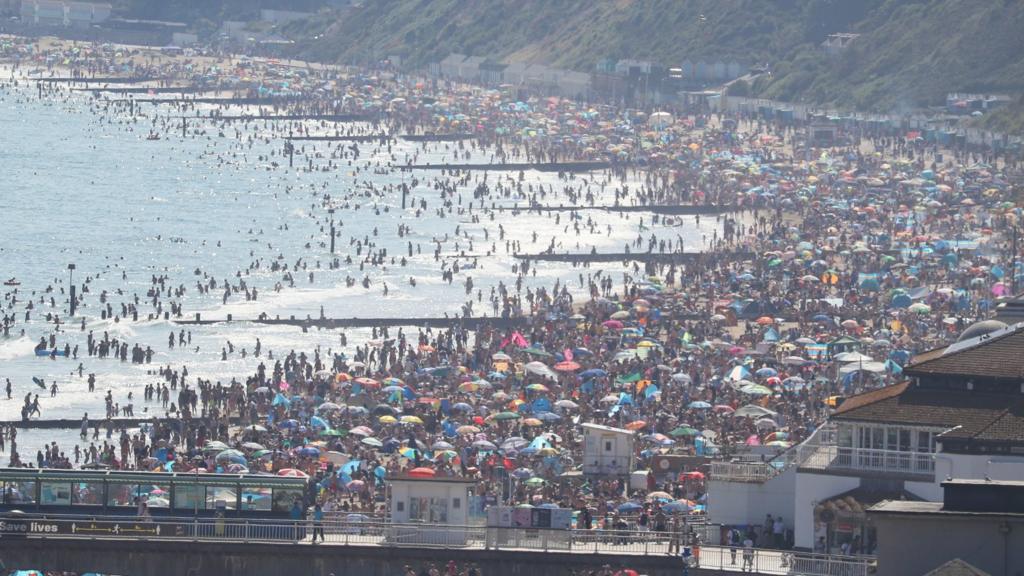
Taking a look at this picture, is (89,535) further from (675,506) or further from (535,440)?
(535,440)

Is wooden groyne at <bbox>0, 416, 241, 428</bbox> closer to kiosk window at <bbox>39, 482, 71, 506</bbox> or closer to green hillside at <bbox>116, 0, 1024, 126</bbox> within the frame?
kiosk window at <bbox>39, 482, 71, 506</bbox>

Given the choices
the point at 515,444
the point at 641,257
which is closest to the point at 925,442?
the point at 515,444

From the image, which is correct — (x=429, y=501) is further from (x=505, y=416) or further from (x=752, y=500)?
(x=505, y=416)

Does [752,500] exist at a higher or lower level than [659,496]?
higher

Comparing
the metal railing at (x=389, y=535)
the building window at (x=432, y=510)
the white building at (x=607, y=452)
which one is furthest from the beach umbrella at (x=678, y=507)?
the building window at (x=432, y=510)

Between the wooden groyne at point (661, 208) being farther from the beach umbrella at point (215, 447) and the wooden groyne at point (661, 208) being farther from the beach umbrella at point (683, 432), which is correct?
the beach umbrella at point (215, 447)

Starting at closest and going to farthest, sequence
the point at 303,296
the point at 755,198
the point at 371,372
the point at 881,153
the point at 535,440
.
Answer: the point at 535,440, the point at 371,372, the point at 303,296, the point at 755,198, the point at 881,153

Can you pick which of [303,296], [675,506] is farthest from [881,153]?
[675,506]
